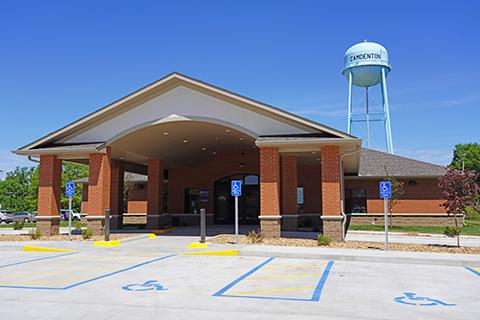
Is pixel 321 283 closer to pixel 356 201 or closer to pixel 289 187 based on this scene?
pixel 289 187

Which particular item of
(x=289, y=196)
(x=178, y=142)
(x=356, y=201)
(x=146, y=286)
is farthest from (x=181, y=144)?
(x=146, y=286)

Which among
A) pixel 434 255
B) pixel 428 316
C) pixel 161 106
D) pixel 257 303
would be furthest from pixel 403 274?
pixel 161 106

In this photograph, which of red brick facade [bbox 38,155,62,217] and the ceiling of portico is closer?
the ceiling of portico

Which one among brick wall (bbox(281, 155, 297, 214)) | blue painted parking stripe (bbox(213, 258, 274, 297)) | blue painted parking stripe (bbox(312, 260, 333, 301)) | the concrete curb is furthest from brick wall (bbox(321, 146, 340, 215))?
brick wall (bbox(281, 155, 297, 214))

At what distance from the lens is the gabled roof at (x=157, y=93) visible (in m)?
19.2

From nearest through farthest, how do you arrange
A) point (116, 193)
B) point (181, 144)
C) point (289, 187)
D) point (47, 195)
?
point (47, 195)
point (289, 187)
point (181, 144)
point (116, 193)

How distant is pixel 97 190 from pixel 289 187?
32.6 ft

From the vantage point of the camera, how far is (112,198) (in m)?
27.8

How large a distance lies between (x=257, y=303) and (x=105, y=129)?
15.5 m

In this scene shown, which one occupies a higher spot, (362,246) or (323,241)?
(323,241)

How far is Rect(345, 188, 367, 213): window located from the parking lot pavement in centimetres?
2074

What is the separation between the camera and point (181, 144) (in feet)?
83.5

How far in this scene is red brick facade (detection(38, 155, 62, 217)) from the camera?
848 inches

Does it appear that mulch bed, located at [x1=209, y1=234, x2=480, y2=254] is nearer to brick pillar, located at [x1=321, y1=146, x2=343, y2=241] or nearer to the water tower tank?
brick pillar, located at [x1=321, y1=146, x2=343, y2=241]
